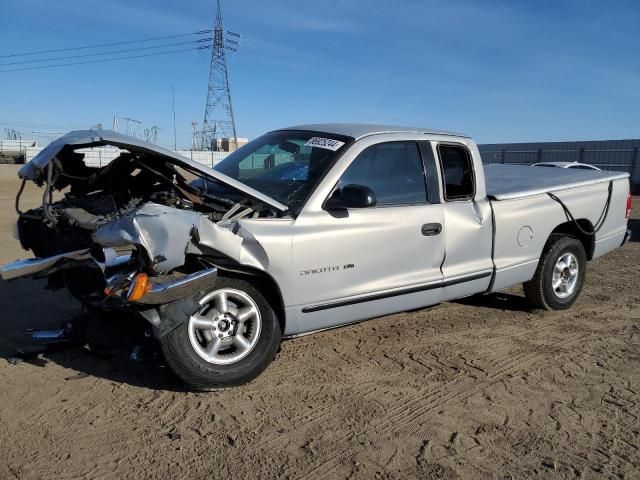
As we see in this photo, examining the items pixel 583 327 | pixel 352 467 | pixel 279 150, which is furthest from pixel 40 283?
pixel 583 327

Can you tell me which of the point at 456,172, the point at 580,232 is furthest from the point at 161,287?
the point at 580,232

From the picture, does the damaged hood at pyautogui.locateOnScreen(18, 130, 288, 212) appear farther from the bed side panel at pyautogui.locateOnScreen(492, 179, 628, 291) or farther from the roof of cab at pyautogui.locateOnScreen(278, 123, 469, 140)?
the bed side panel at pyautogui.locateOnScreen(492, 179, 628, 291)

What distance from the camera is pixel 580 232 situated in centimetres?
618

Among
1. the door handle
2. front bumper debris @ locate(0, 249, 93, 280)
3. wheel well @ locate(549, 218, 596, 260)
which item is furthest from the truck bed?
front bumper debris @ locate(0, 249, 93, 280)

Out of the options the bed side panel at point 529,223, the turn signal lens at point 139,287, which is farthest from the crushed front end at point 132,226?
the bed side panel at point 529,223

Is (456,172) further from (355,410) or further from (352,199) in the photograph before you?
(355,410)

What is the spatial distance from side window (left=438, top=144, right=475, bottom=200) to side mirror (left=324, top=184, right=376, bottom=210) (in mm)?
1097

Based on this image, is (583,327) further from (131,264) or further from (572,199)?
(131,264)

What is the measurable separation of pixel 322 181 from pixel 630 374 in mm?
2772

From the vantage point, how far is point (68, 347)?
4.51 metres

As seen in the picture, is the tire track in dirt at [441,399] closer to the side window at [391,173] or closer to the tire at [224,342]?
the tire at [224,342]

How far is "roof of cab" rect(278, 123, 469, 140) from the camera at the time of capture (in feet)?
15.2

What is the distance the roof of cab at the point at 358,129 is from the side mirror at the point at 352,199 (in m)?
0.59

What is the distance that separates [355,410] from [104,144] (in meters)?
2.35
